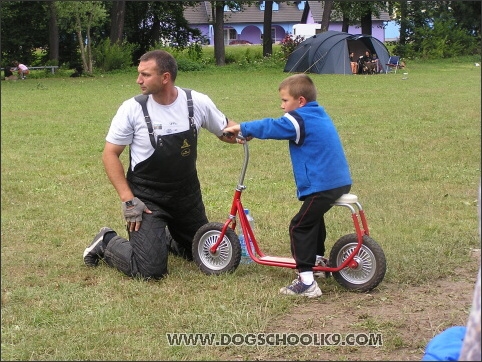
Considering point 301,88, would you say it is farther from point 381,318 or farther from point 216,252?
point 381,318

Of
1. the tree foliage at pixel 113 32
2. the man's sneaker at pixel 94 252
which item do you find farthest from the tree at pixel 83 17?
the man's sneaker at pixel 94 252

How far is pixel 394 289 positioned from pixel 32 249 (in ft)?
9.31

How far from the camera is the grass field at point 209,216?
4223mm

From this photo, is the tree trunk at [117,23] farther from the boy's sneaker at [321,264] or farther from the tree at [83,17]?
the boy's sneaker at [321,264]

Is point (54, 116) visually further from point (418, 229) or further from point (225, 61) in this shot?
point (225, 61)

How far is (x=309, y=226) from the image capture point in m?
4.93

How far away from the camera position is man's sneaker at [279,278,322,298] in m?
4.86

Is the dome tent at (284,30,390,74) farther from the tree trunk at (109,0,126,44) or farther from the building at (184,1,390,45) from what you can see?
the building at (184,1,390,45)

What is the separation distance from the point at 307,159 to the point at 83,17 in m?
27.2

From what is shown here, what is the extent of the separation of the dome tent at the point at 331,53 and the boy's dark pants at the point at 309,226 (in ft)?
87.6

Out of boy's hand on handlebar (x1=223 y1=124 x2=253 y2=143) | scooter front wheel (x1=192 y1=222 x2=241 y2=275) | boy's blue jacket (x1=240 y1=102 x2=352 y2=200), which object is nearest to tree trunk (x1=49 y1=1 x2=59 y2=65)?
scooter front wheel (x1=192 y1=222 x2=241 y2=275)

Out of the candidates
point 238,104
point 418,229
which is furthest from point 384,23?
point 418,229

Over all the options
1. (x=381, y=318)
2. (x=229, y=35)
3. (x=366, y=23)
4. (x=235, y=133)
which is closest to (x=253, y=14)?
(x=229, y=35)

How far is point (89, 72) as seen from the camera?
29141mm
